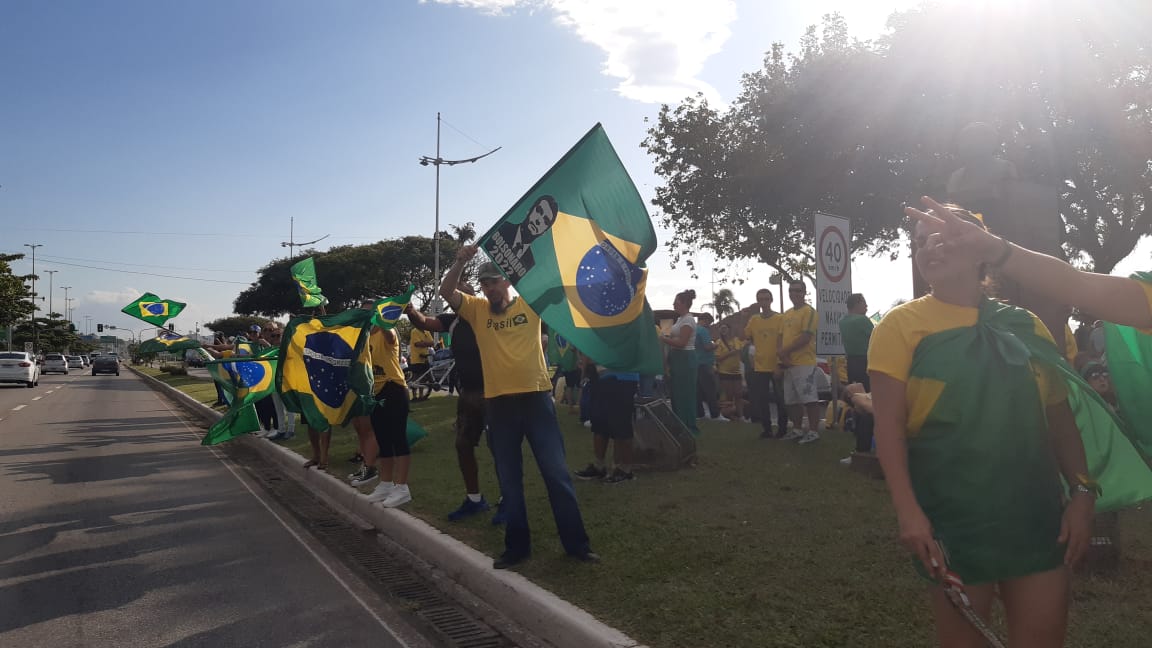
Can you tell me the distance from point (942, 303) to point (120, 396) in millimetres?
29841

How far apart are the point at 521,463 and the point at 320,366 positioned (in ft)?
13.7

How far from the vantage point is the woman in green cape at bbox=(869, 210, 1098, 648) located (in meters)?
2.23

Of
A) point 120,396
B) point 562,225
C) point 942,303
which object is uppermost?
point 562,225

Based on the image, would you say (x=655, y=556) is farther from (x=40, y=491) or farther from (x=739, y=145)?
(x=739, y=145)

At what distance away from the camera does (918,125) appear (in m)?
18.6

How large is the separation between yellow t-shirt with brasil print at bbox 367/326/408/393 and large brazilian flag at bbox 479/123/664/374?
2.83 m

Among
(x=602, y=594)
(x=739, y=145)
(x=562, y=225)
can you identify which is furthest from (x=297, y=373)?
(x=739, y=145)

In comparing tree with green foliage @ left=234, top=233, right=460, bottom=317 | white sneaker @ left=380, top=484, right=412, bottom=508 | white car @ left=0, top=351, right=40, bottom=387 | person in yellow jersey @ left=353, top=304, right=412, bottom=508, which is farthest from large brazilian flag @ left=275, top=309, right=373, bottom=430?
tree with green foliage @ left=234, top=233, right=460, bottom=317

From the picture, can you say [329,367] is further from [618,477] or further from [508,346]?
[508,346]

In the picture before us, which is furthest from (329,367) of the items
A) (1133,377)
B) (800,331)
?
(1133,377)

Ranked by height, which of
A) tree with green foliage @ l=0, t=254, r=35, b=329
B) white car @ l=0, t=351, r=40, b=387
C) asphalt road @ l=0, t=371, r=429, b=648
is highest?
tree with green foliage @ l=0, t=254, r=35, b=329

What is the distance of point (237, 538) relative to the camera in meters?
6.72

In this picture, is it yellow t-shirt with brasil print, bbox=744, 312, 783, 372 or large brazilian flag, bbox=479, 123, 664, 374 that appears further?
yellow t-shirt with brasil print, bbox=744, 312, 783, 372

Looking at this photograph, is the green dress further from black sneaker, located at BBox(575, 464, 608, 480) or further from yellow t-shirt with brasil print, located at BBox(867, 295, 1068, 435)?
black sneaker, located at BBox(575, 464, 608, 480)
